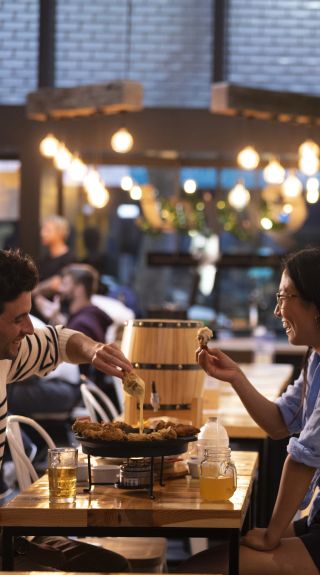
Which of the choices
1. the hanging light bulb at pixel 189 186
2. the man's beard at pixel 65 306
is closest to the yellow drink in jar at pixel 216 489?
the man's beard at pixel 65 306

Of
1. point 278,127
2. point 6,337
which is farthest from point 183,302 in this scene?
point 6,337

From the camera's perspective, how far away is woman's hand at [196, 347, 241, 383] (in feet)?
11.0

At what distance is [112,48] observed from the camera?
11789 mm

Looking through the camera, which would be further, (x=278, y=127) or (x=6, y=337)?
(x=278, y=127)

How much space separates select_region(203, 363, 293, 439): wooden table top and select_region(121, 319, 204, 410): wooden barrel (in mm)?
403

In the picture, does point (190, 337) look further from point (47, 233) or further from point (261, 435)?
point (47, 233)

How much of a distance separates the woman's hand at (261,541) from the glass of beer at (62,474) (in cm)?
50

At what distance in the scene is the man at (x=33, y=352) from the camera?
9.82 feet

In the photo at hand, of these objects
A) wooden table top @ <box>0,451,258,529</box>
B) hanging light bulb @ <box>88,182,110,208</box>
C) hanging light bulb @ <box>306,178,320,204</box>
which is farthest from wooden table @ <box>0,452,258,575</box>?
hanging light bulb @ <box>306,178,320,204</box>

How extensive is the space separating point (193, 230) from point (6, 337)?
9.62 meters

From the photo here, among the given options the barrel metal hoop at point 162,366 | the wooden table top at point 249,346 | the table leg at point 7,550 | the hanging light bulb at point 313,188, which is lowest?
the wooden table top at point 249,346

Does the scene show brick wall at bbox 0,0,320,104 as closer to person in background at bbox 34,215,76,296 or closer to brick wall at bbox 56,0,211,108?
brick wall at bbox 56,0,211,108

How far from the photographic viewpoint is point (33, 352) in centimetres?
358

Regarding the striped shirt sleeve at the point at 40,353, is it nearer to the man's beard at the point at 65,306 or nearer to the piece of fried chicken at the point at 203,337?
the piece of fried chicken at the point at 203,337
